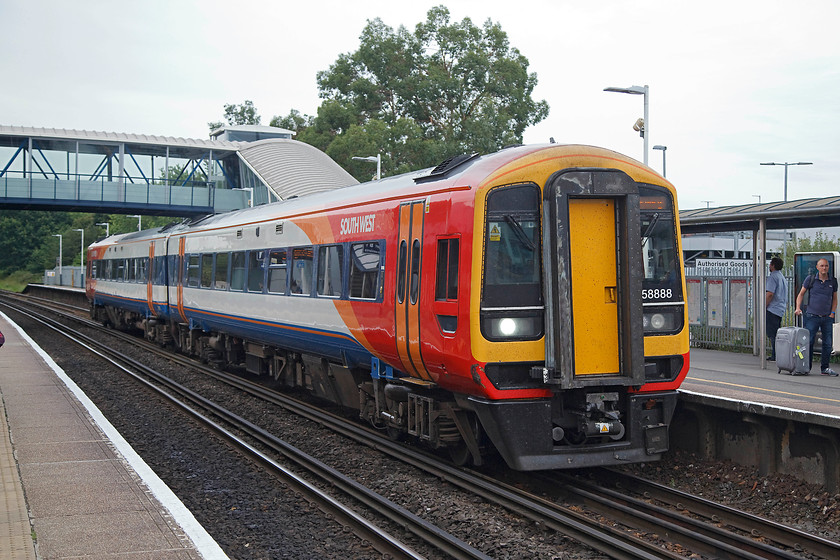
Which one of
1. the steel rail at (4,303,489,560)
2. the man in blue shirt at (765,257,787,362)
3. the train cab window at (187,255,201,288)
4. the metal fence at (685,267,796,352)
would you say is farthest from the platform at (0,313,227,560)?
the metal fence at (685,267,796,352)

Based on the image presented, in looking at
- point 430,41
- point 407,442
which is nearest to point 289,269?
point 407,442

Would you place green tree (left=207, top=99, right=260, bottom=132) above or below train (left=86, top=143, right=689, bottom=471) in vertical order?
above

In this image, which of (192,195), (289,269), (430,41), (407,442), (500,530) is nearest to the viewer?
(500,530)

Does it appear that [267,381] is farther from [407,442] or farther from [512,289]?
[512,289]

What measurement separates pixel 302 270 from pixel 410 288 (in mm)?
3718

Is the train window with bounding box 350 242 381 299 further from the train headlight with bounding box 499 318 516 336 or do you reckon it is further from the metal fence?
the metal fence

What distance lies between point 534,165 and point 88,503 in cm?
479

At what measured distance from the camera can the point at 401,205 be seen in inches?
366

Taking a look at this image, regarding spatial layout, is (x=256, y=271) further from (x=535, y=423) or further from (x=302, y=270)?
(x=535, y=423)

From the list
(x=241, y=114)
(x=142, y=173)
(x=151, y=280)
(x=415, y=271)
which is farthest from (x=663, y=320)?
(x=241, y=114)

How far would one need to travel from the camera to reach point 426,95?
50.0m

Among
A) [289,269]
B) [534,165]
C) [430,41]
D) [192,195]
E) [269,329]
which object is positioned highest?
[430,41]

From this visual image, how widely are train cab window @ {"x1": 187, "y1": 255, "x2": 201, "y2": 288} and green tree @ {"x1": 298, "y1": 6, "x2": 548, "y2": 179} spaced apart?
88.6 feet

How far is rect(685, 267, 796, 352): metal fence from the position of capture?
15.8 meters
